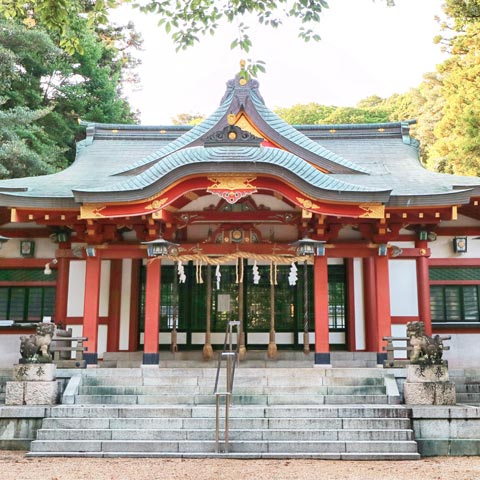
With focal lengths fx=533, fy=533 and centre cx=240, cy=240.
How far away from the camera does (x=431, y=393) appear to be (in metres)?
8.06

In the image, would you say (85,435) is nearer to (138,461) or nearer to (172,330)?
(138,461)

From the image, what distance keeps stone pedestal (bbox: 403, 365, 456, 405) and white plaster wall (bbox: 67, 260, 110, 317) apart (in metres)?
6.62

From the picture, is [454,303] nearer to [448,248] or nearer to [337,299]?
[448,248]

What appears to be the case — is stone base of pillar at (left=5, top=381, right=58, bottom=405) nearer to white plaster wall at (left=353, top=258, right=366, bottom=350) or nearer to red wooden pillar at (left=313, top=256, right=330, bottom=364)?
red wooden pillar at (left=313, top=256, right=330, bottom=364)

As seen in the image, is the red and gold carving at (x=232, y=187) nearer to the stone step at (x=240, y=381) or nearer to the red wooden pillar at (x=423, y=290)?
the stone step at (x=240, y=381)

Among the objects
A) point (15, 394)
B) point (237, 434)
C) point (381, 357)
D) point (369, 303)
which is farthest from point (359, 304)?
point (15, 394)

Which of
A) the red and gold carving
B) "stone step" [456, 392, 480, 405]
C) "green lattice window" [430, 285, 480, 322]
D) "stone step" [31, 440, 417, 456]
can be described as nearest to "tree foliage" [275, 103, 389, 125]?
"green lattice window" [430, 285, 480, 322]

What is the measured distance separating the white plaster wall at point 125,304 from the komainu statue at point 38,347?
3162 millimetres

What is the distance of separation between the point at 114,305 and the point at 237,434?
543 cm

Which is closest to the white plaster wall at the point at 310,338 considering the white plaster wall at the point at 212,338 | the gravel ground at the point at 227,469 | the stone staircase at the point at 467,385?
the white plaster wall at the point at 212,338

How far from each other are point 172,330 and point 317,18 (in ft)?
23.5

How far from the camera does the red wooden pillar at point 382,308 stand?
1018 centimetres

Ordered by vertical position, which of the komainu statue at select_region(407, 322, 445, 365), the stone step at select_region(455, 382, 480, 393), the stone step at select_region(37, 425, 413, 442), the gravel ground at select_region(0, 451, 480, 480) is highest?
the komainu statue at select_region(407, 322, 445, 365)

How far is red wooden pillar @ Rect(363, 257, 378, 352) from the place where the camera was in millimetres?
11219
